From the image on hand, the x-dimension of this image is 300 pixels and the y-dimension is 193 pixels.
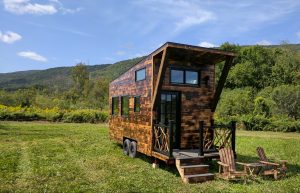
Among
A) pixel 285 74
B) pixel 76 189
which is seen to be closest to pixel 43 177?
pixel 76 189

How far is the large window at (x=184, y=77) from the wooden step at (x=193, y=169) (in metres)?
3.38

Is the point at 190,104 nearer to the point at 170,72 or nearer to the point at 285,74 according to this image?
the point at 170,72

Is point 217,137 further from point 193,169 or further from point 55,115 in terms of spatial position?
point 55,115

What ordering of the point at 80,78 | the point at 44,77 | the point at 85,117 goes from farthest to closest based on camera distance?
the point at 44,77, the point at 80,78, the point at 85,117

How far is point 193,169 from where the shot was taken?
30.1 feet

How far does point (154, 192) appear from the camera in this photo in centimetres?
772

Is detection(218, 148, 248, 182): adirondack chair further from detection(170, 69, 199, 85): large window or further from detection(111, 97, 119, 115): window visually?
detection(111, 97, 119, 115): window

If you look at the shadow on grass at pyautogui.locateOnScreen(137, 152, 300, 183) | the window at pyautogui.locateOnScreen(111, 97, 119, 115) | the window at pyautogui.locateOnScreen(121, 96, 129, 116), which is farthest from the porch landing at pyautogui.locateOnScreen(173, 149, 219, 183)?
the window at pyautogui.locateOnScreen(111, 97, 119, 115)

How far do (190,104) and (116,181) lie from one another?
169 inches

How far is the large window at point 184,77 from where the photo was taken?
11.3m

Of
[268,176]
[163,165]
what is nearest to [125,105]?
[163,165]

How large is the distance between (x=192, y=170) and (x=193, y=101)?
124 inches

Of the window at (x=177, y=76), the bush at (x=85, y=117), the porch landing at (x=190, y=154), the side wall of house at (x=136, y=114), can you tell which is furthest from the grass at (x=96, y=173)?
the bush at (x=85, y=117)

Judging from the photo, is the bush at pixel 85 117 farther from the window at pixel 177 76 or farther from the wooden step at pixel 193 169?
the wooden step at pixel 193 169
